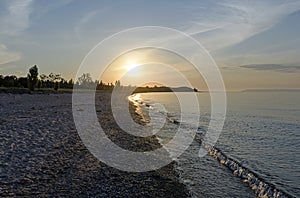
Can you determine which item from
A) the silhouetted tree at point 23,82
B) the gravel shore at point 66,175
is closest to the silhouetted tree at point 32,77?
the silhouetted tree at point 23,82

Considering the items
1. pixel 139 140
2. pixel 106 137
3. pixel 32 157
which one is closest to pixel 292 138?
pixel 139 140

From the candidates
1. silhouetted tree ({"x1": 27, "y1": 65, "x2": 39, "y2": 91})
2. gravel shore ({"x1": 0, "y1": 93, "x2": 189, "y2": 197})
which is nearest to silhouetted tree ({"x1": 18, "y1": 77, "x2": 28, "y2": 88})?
silhouetted tree ({"x1": 27, "y1": 65, "x2": 39, "y2": 91})

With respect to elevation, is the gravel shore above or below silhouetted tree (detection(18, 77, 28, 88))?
below

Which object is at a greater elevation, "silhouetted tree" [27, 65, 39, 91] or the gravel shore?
"silhouetted tree" [27, 65, 39, 91]

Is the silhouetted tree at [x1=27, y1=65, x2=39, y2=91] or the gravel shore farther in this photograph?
the silhouetted tree at [x1=27, y1=65, x2=39, y2=91]

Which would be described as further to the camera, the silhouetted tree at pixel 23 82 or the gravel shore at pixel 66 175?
the silhouetted tree at pixel 23 82

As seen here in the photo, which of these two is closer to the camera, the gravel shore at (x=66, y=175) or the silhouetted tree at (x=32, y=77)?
the gravel shore at (x=66, y=175)

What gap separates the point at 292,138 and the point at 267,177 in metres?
16.7

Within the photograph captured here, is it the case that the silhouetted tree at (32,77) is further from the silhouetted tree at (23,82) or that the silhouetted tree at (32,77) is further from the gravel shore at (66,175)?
the gravel shore at (66,175)

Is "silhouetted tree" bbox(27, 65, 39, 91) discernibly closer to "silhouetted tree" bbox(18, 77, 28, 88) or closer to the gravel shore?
"silhouetted tree" bbox(18, 77, 28, 88)

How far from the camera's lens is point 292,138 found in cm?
3069

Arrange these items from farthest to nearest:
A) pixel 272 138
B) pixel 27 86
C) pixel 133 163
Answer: pixel 27 86 < pixel 272 138 < pixel 133 163

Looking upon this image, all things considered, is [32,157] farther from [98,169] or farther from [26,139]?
[26,139]

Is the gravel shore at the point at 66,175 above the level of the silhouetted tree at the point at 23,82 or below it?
below
